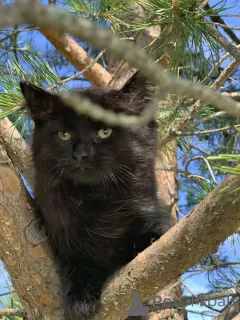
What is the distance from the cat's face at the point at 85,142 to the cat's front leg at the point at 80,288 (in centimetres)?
23

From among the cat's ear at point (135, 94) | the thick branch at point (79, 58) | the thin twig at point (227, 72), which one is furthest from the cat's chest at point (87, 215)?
the thick branch at point (79, 58)

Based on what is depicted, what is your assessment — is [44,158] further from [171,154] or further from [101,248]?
[171,154]

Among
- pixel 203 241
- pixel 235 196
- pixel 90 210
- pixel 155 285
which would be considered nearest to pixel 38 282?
pixel 90 210

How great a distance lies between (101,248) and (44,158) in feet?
0.93

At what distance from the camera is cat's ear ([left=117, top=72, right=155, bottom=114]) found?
1.22m

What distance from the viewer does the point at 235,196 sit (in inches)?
25.9

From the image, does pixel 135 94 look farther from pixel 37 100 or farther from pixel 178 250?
pixel 178 250

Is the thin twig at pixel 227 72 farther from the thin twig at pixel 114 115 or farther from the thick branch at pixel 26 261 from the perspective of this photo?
the thin twig at pixel 114 115

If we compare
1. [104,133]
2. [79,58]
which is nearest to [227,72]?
[104,133]

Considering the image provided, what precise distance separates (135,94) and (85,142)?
0.67 feet

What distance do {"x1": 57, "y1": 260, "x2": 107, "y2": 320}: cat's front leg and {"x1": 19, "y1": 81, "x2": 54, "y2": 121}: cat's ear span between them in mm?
407

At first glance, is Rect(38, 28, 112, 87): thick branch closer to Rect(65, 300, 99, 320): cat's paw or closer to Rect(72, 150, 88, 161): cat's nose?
Rect(72, 150, 88, 161): cat's nose

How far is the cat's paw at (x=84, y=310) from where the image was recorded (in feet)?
3.41

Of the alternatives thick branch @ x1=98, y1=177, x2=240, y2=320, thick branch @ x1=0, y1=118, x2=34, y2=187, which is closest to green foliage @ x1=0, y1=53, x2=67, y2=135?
thick branch @ x1=0, y1=118, x2=34, y2=187
